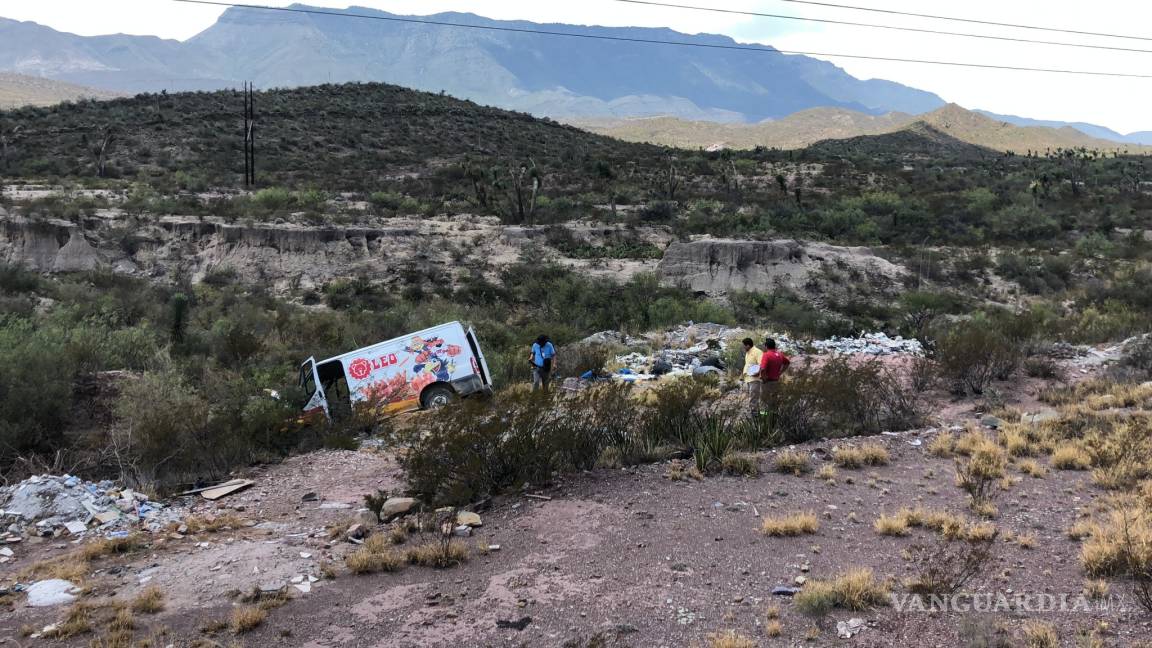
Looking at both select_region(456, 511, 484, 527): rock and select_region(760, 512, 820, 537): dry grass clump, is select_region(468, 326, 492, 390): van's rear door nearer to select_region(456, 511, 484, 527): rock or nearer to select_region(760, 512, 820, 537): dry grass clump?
select_region(456, 511, 484, 527): rock

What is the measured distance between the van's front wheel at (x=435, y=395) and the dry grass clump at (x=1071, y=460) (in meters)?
9.54

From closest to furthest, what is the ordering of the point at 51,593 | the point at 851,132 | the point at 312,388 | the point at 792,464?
the point at 51,593, the point at 792,464, the point at 312,388, the point at 851,132

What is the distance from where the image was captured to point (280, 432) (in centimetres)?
1115

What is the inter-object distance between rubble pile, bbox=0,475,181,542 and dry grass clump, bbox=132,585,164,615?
6.99ft

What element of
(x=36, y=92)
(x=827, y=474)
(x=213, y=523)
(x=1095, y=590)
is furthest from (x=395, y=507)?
(x=36, y=92)

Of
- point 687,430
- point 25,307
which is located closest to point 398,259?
point 25,307

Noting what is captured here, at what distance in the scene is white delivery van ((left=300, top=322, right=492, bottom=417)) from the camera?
41.7ft

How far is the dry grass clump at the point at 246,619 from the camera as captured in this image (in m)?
5.34

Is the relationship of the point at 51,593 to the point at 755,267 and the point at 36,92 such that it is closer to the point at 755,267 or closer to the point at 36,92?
the point at 755,267

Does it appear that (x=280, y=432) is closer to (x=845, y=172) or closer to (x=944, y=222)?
(x=944, y=222)

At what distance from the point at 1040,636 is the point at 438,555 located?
479cm

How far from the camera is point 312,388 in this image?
12.8 metres

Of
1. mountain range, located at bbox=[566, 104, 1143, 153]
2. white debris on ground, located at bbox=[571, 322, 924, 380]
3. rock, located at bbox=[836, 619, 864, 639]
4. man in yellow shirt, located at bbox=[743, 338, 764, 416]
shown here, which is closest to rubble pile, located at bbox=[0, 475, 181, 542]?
rock, located at bbox=[836, 619, 864, 639]

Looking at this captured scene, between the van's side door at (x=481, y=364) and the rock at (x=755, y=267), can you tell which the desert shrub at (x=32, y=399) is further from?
the rock at (x=755, y=267)
